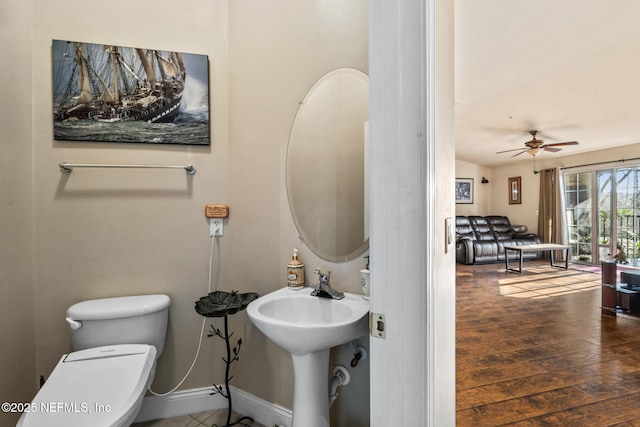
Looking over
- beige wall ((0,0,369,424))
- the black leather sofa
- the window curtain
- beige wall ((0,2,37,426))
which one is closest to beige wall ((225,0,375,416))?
beige wall ((0,0,369,424))

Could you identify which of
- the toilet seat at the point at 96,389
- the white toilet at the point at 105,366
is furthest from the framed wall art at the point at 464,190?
the toilet seat at the point at 96,389

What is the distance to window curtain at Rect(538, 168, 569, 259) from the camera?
682 centimetres

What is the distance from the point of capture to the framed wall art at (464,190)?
8156mm

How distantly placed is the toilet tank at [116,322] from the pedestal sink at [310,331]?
67 cm

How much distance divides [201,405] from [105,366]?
714 millimetres

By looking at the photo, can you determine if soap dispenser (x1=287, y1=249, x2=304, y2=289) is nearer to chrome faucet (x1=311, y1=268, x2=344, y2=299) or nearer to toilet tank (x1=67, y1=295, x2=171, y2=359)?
chrome faucet (x1=311, y1=268, x2=344, y2=299)

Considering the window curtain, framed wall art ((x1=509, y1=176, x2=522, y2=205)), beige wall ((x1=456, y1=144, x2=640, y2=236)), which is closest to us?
beige wall ((x1=456, y1=144, x2=640, y2=236))

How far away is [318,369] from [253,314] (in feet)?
1.19

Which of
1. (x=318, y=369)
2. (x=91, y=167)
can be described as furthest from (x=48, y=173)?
(x=318, y=369)

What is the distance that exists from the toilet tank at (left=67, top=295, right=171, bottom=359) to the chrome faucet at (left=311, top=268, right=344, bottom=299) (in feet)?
2.86

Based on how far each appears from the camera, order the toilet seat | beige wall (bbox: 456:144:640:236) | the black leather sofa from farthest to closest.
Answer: the black leather sofa < beige wall (bbox: 456:144:640:236) < the toilet seat

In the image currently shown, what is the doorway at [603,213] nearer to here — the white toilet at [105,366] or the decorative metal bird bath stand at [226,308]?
the decorative metal bird bath stand at [226,308]

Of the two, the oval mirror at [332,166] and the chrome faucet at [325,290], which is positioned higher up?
the oval mirror at [332,166]

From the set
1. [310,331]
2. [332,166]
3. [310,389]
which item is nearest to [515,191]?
[332,166]
